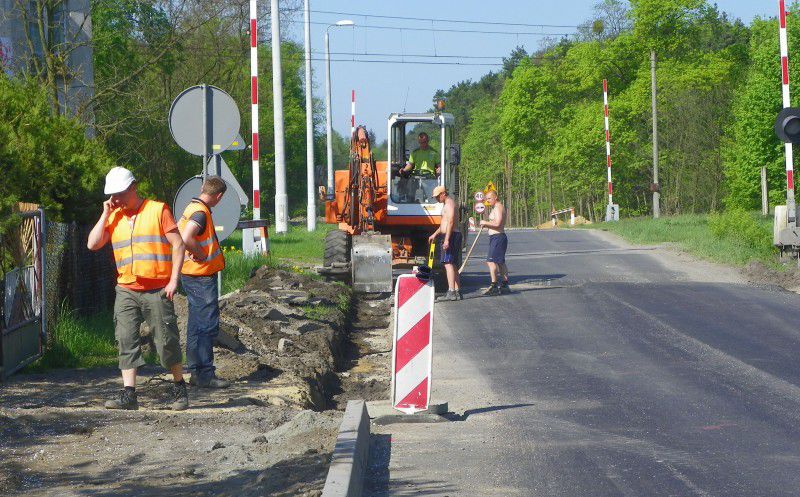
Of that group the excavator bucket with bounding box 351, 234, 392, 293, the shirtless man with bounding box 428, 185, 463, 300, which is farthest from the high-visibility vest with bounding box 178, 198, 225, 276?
the excavator bucket with bounding box 351, 234, 392, 293

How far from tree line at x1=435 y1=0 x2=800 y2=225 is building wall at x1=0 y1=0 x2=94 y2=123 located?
1527 inches

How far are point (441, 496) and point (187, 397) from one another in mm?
3070

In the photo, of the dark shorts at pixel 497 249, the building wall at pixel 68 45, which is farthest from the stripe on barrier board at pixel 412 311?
the building wall at pixel 68 45

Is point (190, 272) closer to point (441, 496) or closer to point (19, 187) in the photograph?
A: point (19, 187)

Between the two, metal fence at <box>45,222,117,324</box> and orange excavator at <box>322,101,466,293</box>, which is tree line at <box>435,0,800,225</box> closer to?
orange excavator at <box>322,101,466,293</box>

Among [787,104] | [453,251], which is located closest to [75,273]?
[453,251]

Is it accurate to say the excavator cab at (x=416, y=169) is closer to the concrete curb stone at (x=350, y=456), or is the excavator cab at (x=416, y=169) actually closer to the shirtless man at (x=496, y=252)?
the shirtless man at (x=496, y=252)

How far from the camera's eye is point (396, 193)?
21.1 meters

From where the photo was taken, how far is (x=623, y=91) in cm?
7081

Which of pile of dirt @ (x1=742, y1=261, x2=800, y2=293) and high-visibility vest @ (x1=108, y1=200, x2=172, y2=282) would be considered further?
pile of dirt @ (x1=742, y1=261, x2=800, y2=293)

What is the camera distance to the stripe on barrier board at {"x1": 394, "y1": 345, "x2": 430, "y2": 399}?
30.0 ft

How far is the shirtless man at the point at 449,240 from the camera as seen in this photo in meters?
18.6

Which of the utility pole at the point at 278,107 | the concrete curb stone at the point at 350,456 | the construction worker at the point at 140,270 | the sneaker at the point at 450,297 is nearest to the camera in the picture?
the concrete curb stone at the point at 350,456

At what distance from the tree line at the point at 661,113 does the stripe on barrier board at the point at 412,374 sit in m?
51.3
